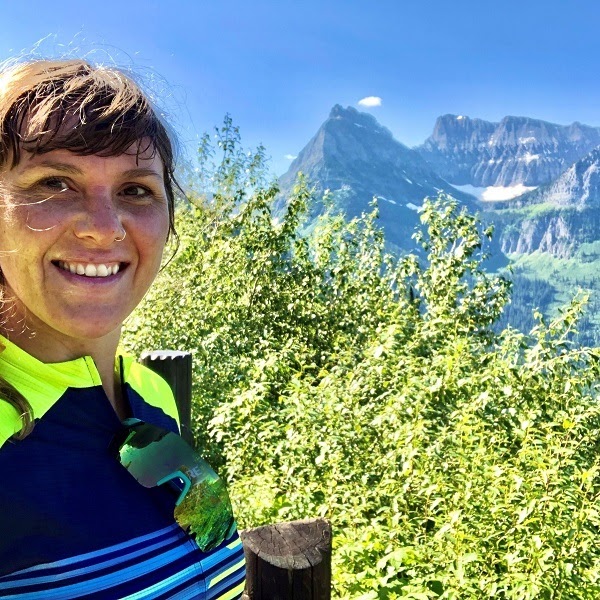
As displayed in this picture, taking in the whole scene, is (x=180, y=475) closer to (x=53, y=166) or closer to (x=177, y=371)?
(x=53, y=166)

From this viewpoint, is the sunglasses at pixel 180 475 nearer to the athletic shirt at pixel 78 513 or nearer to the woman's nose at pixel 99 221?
the athletic shirt at pixel 78 513

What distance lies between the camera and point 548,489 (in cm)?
317

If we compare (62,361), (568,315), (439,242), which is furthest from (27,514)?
(439,242)

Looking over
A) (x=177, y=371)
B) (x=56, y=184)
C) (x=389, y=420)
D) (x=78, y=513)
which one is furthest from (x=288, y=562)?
(x=389, y=420)

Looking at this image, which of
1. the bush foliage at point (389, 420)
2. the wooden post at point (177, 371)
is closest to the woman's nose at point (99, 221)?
the bush foliage at point (389, 420)

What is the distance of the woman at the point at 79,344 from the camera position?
0.94 meters

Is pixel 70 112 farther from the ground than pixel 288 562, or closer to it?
farther from the ground

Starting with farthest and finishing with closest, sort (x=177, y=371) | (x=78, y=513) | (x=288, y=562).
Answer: (x=177, y=371) → (x=288, y=562) → (x=78, y=513)

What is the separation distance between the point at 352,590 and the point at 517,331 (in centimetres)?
378

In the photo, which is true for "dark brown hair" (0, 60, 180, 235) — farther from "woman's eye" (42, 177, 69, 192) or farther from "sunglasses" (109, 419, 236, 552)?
"sunglasses" (109, 419, 236, 552)

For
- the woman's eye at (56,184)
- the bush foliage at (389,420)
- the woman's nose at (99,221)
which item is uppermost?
the woman's eye at (56,184)

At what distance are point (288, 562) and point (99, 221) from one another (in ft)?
3.53

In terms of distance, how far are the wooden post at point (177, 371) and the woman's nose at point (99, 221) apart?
255cm

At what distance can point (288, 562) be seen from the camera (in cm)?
166
